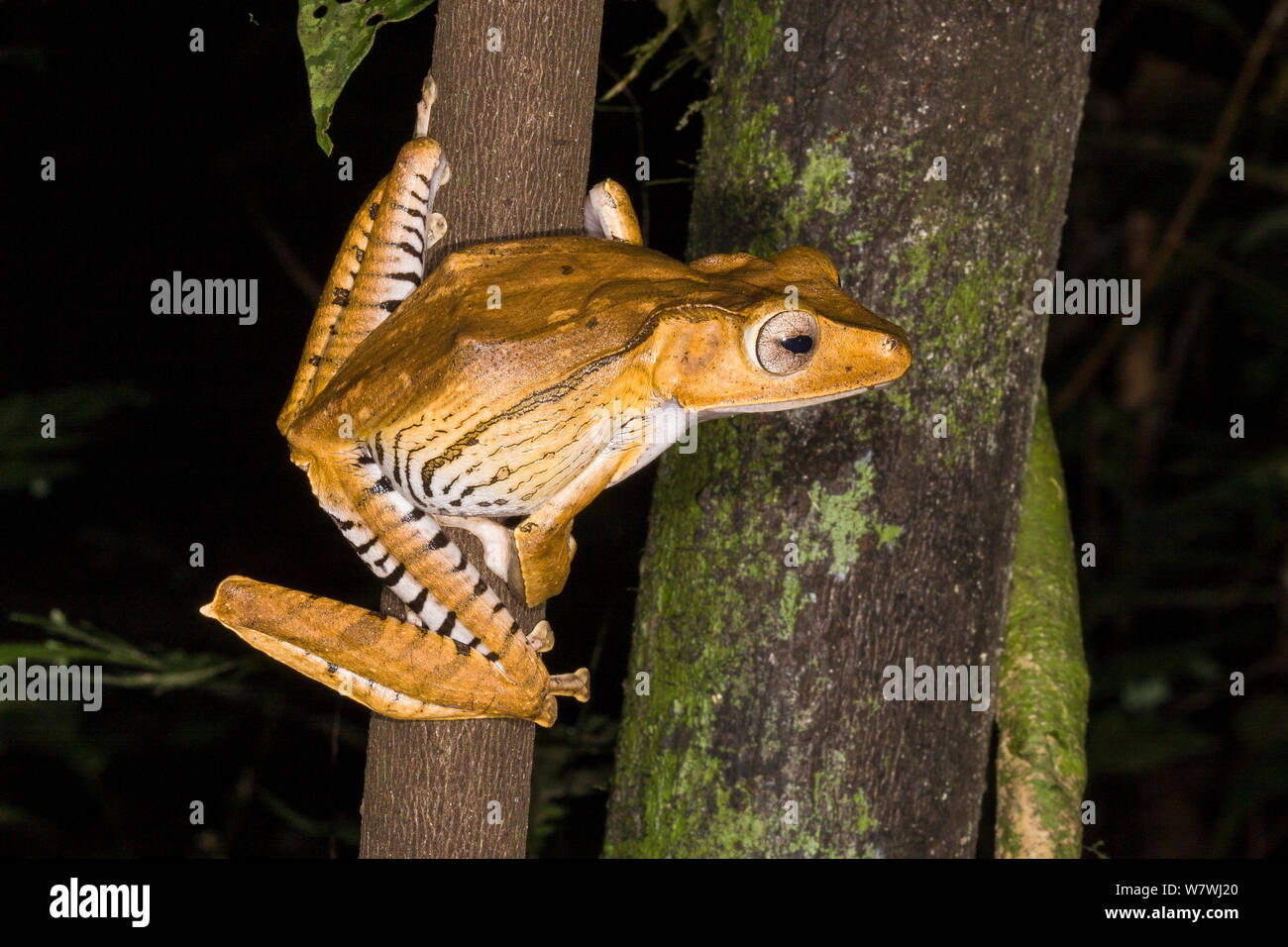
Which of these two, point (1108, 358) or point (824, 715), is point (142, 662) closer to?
point (824, 715)

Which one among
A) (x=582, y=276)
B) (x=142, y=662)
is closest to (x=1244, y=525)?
→ (x=582, y=276)

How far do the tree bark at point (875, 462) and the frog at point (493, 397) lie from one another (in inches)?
7.0

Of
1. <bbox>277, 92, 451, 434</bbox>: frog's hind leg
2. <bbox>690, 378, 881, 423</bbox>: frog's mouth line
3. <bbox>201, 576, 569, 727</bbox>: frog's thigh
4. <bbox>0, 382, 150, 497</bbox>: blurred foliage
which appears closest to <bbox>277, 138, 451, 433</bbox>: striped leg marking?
<bbox>277, 92, 451, 434</bbox>: frog's hind leg

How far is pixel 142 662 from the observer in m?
3.10

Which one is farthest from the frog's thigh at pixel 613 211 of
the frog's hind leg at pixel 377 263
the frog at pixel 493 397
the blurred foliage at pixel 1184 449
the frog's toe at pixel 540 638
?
the blurred foliage at pixel 1184 449

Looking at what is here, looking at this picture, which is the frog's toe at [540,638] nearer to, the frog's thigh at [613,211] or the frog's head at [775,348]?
the frog's head at [775,348]

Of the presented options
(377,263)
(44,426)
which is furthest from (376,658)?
(44,426)

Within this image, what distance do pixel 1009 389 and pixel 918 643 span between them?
533mm

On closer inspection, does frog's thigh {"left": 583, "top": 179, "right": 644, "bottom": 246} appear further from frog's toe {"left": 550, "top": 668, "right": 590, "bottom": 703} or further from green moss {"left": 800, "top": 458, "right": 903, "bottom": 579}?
frog's toe {"left": 550, "top": 668, "right": 590, "bottom": 703}

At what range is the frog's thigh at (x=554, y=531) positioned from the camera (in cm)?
200

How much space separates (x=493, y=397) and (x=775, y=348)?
0.49 m

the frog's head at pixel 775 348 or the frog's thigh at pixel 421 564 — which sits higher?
the frog's head at pixel 775 348

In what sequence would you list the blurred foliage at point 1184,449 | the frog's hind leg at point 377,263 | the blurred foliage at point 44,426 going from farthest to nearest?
the blurred foliage at point 1184,449, the blurred foliage at point 44,426, the frog's hind leg at point 377,263

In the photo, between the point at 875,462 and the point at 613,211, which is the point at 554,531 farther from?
the point at 613,211
